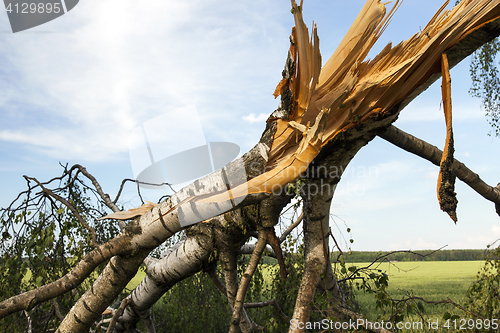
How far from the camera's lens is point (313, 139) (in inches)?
57.8

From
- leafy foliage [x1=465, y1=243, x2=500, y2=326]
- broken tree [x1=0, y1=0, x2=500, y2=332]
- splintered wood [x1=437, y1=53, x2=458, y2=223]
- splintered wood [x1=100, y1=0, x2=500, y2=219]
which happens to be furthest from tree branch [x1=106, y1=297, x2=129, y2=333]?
leafy foliage [x1=465, y1=243, x2=500, y2=326]

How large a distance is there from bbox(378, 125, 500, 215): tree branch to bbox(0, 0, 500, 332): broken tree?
0.70 metres

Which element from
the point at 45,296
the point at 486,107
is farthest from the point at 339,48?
the point at 486,107

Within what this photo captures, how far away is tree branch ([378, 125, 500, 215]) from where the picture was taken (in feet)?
8.88

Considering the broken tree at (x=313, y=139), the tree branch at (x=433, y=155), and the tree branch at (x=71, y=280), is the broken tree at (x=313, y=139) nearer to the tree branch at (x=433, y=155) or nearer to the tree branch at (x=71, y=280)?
the tree branch at (x=71, y=280)

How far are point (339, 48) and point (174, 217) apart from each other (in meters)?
1.35

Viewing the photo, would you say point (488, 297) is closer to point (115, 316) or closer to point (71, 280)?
point (115, 316)

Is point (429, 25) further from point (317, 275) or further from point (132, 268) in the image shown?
point (132, 268)

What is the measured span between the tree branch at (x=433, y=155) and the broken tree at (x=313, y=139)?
70 cm

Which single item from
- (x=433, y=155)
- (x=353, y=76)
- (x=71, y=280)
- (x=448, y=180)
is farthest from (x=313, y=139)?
(x=433, y=155)

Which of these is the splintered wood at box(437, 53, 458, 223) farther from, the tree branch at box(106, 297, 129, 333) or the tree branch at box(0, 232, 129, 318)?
the tree branch at box(106, 297, 129, 333)

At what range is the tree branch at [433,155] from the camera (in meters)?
2.71

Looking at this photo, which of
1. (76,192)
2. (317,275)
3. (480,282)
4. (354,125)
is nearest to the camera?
(354,125)

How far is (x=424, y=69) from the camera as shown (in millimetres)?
1693
